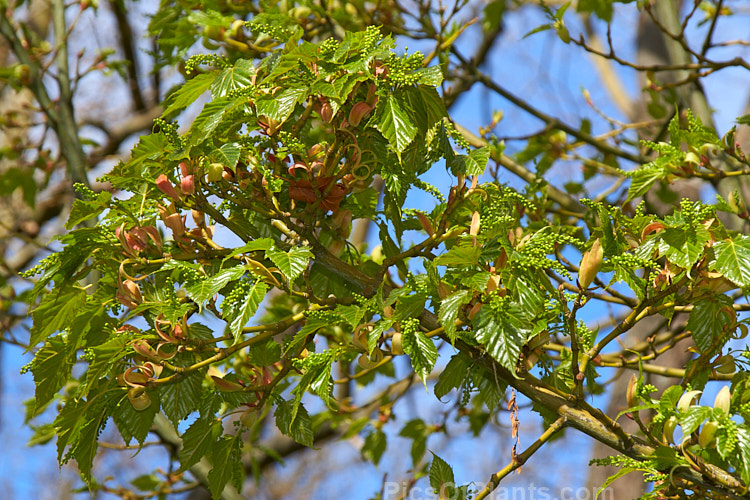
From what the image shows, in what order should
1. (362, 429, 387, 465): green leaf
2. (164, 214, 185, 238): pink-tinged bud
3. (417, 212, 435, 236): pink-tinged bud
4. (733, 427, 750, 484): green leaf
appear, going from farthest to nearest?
(362, 429, 387, 465): green leaf → (417, 212, 435, 236): pink-tinged bud → (164, 214, 185, 238): pink-tinged bud → (733, 427, 750, 484): green leaf

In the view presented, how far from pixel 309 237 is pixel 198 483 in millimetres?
1415

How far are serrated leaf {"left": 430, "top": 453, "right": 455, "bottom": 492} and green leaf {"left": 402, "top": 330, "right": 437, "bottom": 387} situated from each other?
24cm

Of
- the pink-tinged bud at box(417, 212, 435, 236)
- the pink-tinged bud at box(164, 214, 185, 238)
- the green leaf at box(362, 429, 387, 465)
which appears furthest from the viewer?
the green leaf at box(362, 429, 387, 465)

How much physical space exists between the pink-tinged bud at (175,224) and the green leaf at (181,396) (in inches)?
10.0

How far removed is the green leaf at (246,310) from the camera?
1.09 m

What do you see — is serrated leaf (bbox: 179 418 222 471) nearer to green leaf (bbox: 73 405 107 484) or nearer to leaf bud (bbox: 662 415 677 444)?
green leaf (bbox: 73 405 107 484)

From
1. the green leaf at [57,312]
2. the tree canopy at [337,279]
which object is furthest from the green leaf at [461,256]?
the green leaf at [57,312]

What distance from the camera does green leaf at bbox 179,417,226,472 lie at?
1297 mm

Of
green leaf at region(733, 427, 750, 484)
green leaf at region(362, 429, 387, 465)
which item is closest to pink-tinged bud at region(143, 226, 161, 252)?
green leaf at region(733, 427, 750, 484)

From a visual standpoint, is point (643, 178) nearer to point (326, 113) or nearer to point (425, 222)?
point (425, 222)

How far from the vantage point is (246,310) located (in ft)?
3.59

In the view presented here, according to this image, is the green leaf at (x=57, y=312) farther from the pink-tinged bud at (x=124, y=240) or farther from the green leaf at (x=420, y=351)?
the green leaf at (x=420, y=351)

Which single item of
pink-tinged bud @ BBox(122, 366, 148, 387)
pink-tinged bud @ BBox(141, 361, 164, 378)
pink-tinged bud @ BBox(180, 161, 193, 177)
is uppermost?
pink-tinged bud @ BBox(180, 161, 193, 177)

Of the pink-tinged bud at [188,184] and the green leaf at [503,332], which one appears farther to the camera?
the pink-tinged bud at [188,184]
